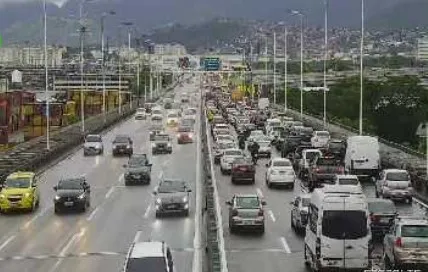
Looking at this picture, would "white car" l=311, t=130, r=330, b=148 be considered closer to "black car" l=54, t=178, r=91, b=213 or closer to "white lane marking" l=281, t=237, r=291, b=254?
"black car" l=54, t=178, r=91, b=213

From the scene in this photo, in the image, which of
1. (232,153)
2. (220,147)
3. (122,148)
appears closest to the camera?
(232,153)

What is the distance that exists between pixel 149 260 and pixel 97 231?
1353 centimetres

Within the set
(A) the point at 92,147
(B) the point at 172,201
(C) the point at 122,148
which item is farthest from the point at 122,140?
(B) the point at 172,201

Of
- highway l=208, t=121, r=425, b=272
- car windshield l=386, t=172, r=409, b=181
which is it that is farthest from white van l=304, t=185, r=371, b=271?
car windshield l=386, t=172, r=409, b=181

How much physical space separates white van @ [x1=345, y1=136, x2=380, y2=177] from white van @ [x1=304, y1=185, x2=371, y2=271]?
2601cm

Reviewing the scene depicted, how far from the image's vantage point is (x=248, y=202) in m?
31.4

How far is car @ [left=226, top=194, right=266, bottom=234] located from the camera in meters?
31.0

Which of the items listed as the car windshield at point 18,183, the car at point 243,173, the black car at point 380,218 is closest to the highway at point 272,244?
the black car at point 380,218

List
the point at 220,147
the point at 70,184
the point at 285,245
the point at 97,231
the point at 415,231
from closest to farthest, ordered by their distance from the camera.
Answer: the point at 415,231 → the point at 285,245 → the point at 97,231 → the point at 70,184 → the point at 220,147

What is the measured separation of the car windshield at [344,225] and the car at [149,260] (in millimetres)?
4515

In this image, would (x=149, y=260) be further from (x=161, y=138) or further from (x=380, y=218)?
(x=161, y=138)

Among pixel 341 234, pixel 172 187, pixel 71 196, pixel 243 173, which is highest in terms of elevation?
pixel 341 234

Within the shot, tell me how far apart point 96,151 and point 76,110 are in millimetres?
72909

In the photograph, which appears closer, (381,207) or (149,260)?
(149,260)
